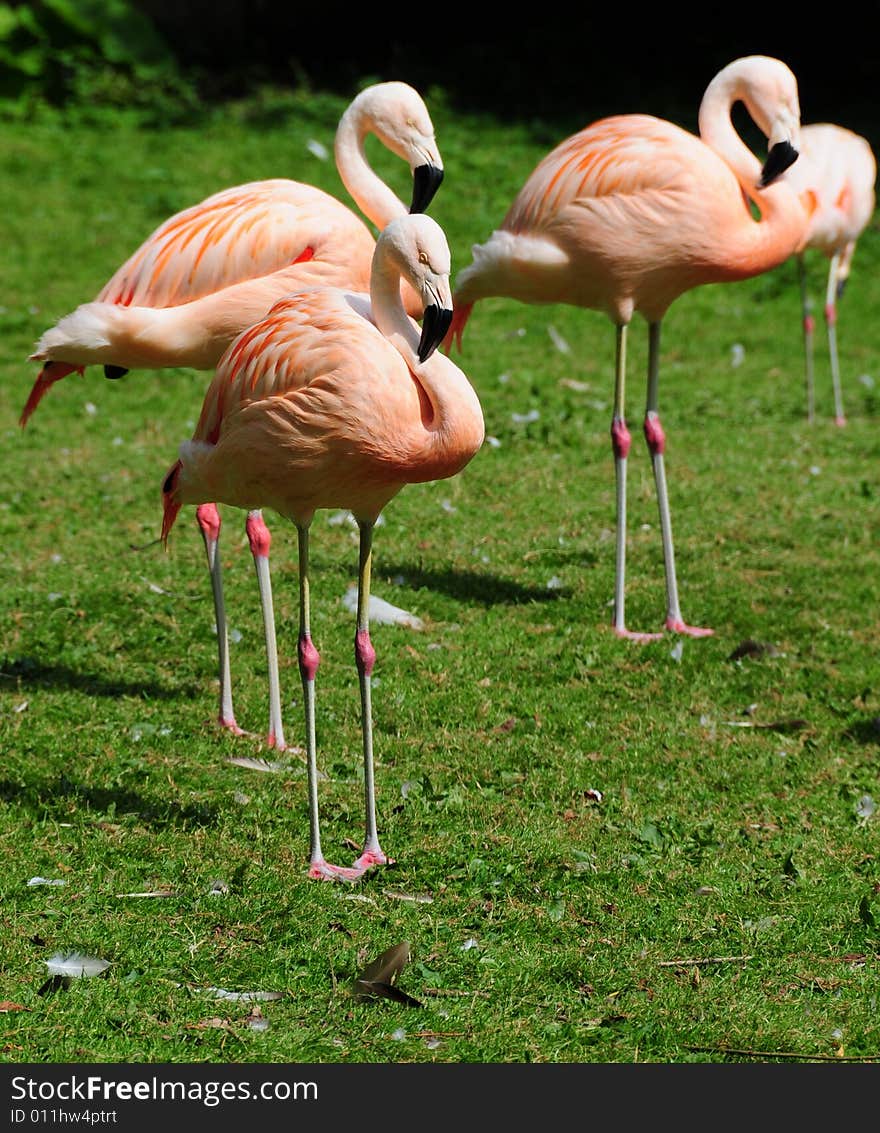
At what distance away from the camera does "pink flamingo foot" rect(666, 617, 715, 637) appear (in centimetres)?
631

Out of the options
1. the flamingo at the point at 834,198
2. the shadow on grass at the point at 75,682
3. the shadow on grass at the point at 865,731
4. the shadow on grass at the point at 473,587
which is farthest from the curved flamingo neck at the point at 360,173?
the flamingo at the point at 834,198

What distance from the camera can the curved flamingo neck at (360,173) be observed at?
557cm

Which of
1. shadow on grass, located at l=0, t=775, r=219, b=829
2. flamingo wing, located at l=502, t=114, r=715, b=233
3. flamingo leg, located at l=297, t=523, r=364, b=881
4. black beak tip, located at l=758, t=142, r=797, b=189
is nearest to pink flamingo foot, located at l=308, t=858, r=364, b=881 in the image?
flamingo leg, located at l=297, t=523, r=364, b=881

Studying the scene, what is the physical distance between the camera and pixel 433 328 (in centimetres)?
405

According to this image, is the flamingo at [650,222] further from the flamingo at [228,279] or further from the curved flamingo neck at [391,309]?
the curved flamingo neck at [391,309]

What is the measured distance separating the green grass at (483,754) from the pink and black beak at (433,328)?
148 centimetres

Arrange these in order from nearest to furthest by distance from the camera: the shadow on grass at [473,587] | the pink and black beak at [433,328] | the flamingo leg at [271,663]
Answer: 1. the pink and black beak at [433,328]
2. the flamingo leg at [271,663]
3. the shadow on grass at [473,587]

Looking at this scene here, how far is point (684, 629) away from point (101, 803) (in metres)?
2.64

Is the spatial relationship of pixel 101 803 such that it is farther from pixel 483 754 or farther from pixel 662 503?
pixel 662 503

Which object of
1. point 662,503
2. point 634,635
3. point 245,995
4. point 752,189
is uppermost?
point 752,189

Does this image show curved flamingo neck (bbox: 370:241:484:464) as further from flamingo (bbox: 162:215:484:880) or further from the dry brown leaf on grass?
the dry brown leaf on grass

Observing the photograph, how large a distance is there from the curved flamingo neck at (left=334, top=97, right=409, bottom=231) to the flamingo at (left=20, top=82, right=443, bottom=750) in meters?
0.05

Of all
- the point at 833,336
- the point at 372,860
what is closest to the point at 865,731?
the point at 372,860

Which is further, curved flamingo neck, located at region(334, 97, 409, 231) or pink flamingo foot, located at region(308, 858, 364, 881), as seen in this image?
curved flamingo neck, located at region(334, 97, 409, 231)
